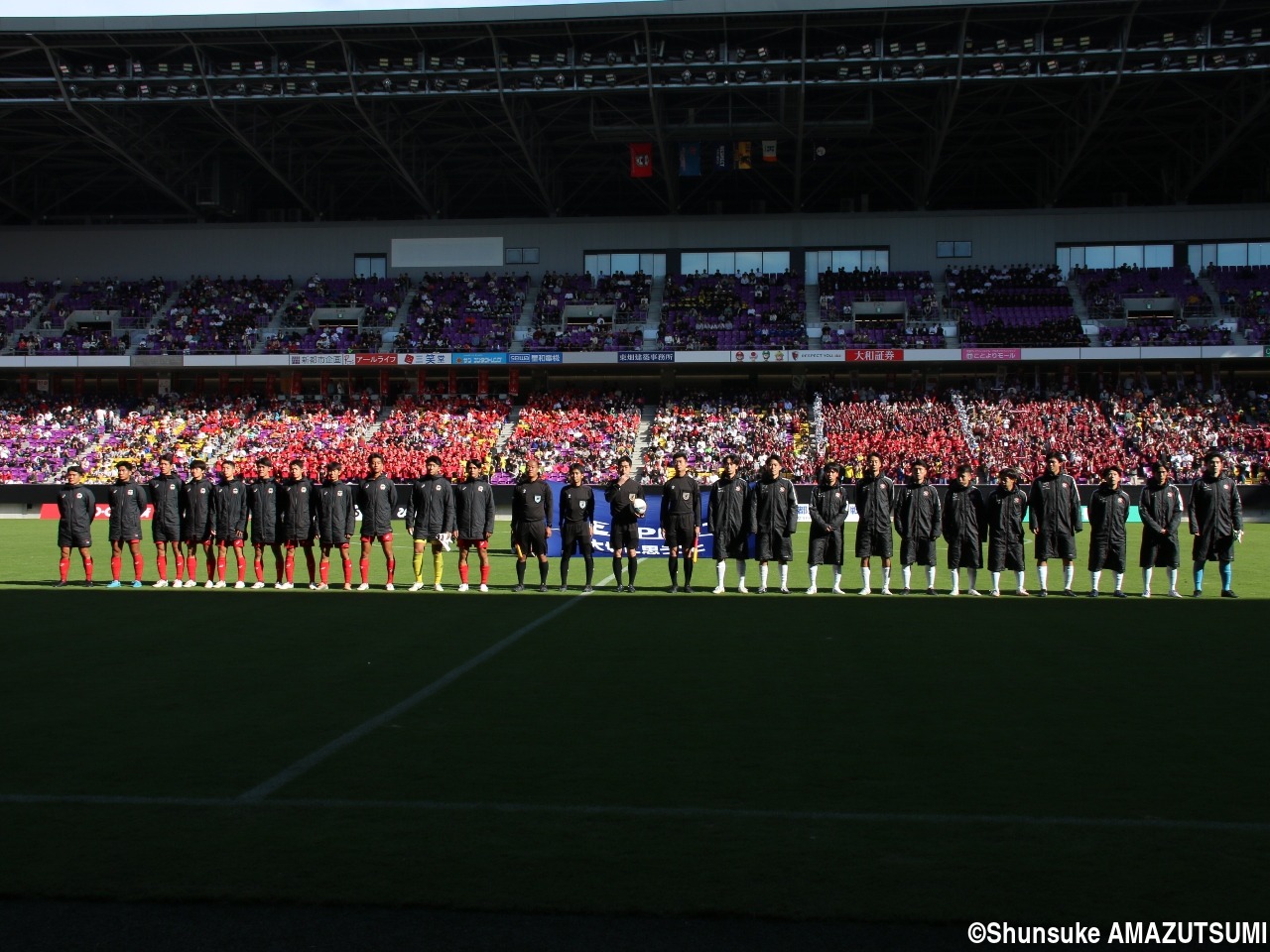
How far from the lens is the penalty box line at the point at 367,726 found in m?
5.91

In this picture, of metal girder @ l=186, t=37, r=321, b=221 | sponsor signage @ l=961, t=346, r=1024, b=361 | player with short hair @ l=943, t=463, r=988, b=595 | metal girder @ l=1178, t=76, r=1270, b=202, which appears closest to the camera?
player with short hair @ l=943, t=463, r=988, b=595

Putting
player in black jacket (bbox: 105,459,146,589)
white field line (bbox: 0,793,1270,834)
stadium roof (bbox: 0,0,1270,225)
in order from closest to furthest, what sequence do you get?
white field line (bbox: 0,793,1270,834) → player in black jacket (bbox: 105,459,146,589) → stadium roof (bbox: 0,0,1270,225)

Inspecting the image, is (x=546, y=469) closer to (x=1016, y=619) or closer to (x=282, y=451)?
(x=282, y=451)

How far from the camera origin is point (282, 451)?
44438mm

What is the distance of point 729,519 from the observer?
15.5m

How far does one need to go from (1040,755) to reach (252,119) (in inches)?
1779

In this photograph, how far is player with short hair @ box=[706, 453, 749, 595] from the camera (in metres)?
15.4

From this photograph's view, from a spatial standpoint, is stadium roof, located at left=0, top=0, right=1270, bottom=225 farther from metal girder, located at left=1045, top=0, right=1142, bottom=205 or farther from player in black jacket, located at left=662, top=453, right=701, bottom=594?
player in black jacket, located at left=662, top=453, right=701, bottom=594

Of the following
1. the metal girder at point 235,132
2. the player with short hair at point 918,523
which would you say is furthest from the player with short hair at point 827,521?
the metal girder at point 235,132

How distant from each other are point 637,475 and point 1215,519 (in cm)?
2617

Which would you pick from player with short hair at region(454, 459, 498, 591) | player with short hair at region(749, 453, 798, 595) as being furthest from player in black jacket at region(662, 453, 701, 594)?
player with short hair at region(454, 459, 498, 591)

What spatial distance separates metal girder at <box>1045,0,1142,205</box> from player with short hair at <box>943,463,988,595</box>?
2880cm

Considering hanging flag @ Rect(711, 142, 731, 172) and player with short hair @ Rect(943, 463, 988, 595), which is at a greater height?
hanging flag @ Rect(711, 142, 731, 172)

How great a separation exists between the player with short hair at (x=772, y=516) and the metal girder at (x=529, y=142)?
96.0 ft
